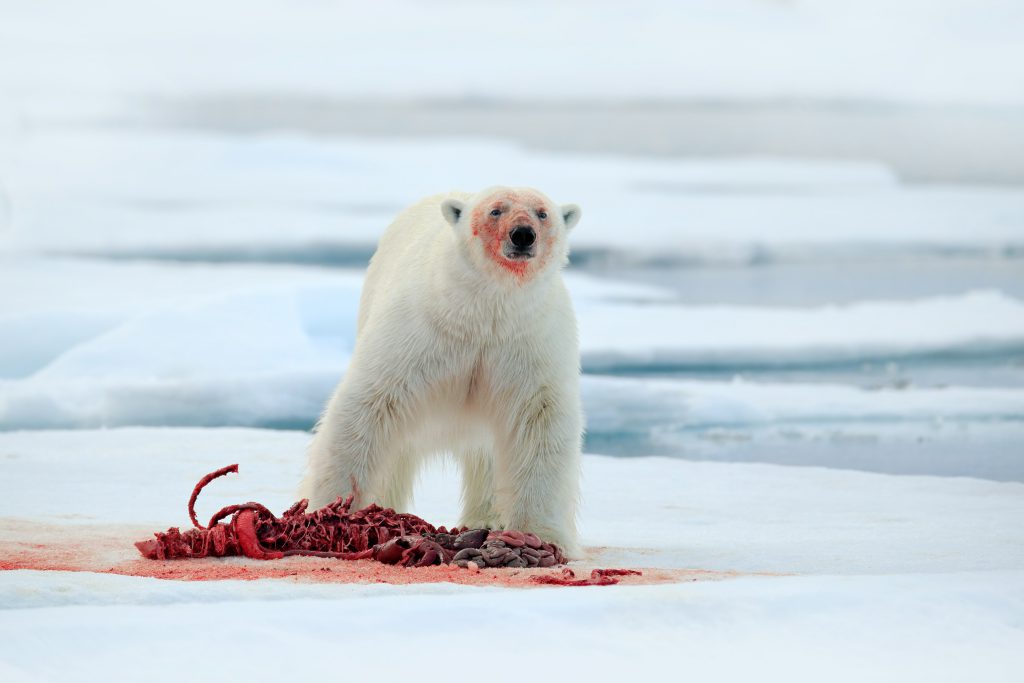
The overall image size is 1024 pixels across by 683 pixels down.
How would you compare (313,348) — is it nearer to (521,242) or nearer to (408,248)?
(408,248)

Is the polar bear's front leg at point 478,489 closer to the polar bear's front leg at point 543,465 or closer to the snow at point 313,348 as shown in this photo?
the polar bear's front leg at point 543,465

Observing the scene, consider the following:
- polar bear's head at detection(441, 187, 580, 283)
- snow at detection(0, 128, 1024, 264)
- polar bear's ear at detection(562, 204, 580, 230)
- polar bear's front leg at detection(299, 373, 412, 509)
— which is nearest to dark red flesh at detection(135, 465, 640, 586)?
polar bear's front leg at detection(299, 373, 412, 509)

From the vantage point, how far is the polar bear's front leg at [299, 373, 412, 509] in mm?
4379

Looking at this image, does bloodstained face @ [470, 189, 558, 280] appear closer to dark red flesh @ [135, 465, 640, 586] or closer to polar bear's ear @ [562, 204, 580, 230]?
polar bear's ear @ [562, 204, 580, 230]

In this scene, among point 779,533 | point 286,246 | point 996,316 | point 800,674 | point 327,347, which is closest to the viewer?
point 800,674

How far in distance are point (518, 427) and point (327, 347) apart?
4.23 meters

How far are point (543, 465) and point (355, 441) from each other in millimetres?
536

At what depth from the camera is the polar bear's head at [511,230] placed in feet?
13.6

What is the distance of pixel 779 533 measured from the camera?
495cm

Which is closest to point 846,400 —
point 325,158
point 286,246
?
point 286,246

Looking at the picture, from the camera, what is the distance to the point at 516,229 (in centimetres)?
411

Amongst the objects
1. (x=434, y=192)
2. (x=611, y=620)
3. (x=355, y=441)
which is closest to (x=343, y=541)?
(x=355, y=441)

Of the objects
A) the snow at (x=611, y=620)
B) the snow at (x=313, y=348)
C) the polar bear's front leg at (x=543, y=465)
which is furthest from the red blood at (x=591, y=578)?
the snow at (x=313, y=348)

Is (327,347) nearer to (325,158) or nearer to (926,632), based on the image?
(926,632)
